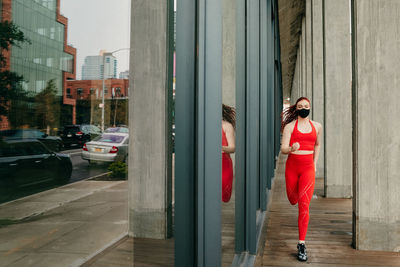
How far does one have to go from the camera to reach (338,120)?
6699mm

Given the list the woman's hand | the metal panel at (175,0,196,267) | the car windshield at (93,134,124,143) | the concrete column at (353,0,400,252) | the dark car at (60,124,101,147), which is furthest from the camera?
the concrete column at (353,0,400,252)

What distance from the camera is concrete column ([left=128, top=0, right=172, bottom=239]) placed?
80 cm

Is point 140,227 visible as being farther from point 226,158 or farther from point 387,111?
point 387,111

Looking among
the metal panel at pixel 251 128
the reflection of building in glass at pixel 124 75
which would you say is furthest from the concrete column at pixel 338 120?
the reflection of building in glass at pixel 124 75

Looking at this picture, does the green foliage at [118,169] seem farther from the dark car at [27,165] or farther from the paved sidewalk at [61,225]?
the dark car at [27,165]

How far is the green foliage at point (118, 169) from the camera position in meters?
0.73

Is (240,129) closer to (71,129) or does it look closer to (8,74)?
(71,129)

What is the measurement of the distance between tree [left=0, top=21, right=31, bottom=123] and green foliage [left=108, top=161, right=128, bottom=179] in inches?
12.4

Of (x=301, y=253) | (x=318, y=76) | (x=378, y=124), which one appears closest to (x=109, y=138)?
(x=301, y=253)

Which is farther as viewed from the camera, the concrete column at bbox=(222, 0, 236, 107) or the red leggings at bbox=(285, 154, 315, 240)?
the red leggings at bbox=(285, 154, 315, 240)

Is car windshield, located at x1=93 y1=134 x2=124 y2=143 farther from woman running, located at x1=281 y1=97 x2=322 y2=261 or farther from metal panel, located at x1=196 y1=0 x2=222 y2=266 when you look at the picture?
woman running, located at x1=281 y1=97 x2=322 y2=261

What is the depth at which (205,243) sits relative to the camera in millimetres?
1226

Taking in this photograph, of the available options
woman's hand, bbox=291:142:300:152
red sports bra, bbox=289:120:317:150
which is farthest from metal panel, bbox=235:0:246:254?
red sports bra, bbox=289:120:317:150

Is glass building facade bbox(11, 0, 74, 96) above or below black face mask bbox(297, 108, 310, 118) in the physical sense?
below
